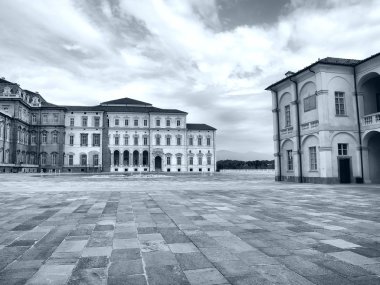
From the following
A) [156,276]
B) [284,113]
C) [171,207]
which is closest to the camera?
[156,276]

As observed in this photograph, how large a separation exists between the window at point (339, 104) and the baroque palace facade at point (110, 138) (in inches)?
1886

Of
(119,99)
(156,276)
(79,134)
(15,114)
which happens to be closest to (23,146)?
(15,114)

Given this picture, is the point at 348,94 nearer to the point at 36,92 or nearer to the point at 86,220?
the point at 86,220

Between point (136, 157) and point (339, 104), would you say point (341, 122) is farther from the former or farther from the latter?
point (136, 157)

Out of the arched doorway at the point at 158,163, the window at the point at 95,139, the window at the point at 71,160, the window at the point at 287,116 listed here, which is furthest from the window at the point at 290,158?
the window at the point at 71,160

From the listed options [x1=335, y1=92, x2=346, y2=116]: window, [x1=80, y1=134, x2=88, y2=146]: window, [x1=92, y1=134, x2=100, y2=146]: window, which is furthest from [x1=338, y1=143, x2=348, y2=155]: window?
[x1=80, y1=134, x2=88, y2=146]: window

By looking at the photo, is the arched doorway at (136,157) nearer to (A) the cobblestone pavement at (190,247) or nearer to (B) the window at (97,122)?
(B) the window at (97,122)

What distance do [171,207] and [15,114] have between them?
5242 cm

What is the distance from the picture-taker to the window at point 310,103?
2156cm

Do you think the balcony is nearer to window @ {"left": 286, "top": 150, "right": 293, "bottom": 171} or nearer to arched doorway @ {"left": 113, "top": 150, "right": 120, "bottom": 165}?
window @ {"left": 286, "top": 150, "right": 293, "bottom": 171}

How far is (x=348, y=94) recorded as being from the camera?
845 inches

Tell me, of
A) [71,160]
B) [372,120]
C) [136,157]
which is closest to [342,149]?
[372,120]

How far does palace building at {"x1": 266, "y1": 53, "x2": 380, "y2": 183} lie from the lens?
20562mm

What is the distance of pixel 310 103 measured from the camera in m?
22.1
